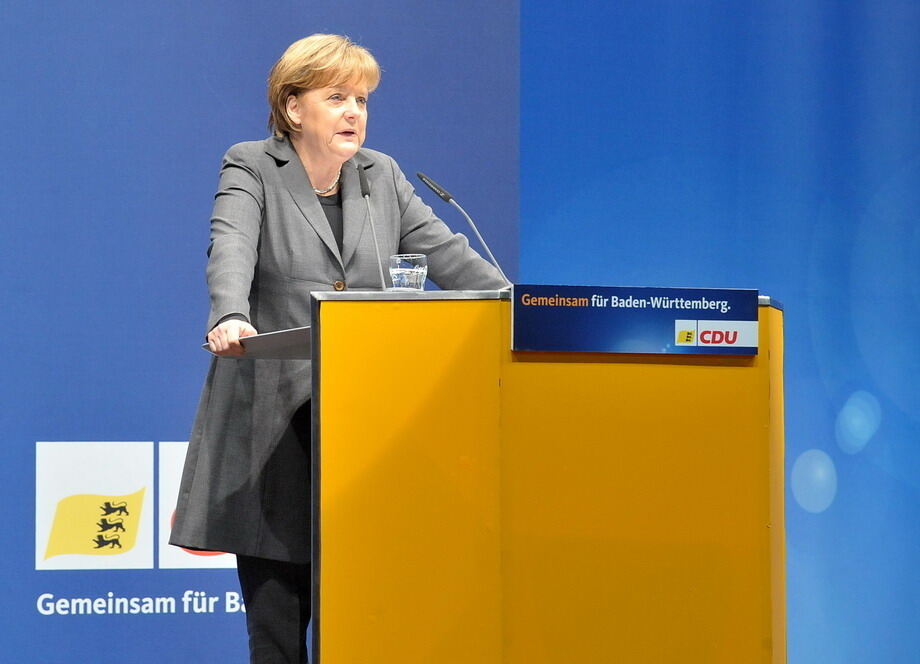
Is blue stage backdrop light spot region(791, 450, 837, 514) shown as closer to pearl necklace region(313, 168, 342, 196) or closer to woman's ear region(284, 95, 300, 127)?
pearl necklace region(313, 168, 342, 196)

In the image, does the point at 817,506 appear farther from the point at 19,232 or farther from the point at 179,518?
the point at 19,232

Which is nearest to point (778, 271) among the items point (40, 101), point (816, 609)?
point (816, 609)

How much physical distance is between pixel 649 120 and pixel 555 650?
7.06 feet

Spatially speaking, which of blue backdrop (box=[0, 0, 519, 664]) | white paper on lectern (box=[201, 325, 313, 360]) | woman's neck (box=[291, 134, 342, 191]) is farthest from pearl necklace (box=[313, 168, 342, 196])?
blue backdrop (box=[0, 0, 519, 664])

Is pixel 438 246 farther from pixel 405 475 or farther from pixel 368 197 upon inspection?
pixel 405 475

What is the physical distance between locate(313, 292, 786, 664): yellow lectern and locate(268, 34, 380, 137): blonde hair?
74 cm

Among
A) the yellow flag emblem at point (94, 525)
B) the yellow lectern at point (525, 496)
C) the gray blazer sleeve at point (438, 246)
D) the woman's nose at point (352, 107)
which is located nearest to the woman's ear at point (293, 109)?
the woman's nose at point (352, 107)

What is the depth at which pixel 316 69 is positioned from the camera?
2.20 metres

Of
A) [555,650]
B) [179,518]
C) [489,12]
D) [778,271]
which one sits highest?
[489,12]

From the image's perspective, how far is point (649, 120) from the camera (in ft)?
11.0

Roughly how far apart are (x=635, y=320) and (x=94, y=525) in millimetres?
2072

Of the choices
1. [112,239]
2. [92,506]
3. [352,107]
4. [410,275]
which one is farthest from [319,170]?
[92,506]

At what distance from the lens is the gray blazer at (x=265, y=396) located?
2.11m

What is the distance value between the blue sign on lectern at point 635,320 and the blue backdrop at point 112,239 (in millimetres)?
1798
